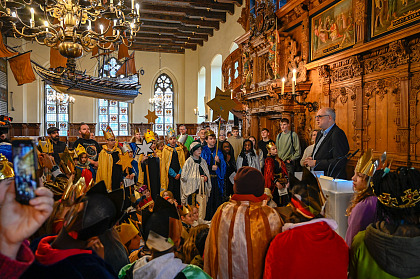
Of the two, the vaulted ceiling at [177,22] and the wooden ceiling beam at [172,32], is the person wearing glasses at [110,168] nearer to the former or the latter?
the vaulted ceiling at [177,22]

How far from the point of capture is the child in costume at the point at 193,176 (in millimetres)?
5004

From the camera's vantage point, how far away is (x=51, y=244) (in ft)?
3.36

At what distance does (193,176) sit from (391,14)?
4.02m

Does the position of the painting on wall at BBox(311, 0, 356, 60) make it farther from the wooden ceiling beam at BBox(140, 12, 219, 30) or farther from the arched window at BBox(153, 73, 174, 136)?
the arched window at BBox(153, 73, 174, 136)

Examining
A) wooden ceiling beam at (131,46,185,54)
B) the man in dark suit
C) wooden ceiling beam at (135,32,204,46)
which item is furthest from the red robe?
wooden ceiling beam at (131,46,185,54)

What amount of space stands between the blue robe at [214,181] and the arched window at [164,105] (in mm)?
16017

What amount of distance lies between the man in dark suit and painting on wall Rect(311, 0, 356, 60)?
2535mm

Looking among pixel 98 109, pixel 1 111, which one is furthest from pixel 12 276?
pixel 98 109

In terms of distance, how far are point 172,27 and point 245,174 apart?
15.7 m

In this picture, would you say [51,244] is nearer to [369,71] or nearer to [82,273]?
[82,273]

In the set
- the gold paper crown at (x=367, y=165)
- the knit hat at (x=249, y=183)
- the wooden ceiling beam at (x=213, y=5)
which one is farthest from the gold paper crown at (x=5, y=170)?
the wooden ceiling beam at (x=213, y=5)

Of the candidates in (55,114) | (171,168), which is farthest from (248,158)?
(55,114)

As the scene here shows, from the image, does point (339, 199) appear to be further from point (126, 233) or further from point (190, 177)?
point (190, 177)

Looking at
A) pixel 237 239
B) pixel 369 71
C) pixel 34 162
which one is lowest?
pixel 237 239
